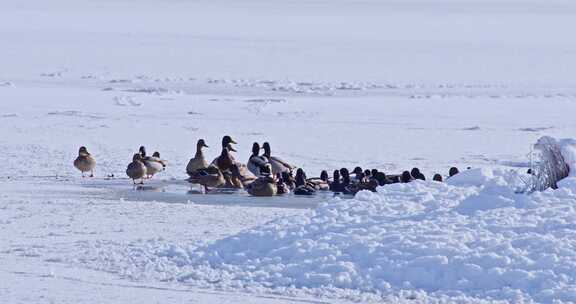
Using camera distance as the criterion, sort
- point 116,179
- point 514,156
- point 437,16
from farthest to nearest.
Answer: point 437,16
point 514,156
point 116,179

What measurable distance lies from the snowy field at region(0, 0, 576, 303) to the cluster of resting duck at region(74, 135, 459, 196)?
12.6 inches

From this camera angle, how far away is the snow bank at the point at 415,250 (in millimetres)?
8539

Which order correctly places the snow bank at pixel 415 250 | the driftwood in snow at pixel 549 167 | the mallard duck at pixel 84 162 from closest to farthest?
the snow bank at pixel 415 250 → the driftwood in snow at pixel 549 167 → the mallard duck at pixel 84 162

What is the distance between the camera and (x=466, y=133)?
945 inches

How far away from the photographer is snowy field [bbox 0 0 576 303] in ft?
28.9

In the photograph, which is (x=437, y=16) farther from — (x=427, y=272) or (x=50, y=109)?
(x=427, y=272)

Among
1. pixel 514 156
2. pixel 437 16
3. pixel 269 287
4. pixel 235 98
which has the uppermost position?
pixel 437 16

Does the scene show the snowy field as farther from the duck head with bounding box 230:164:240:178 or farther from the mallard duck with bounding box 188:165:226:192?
the duck head with bounding box 230:164:240:178

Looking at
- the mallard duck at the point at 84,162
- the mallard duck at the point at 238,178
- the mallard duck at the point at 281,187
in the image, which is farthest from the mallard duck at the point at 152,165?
the mallard duck at the point at 281,187

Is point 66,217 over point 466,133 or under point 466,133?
under

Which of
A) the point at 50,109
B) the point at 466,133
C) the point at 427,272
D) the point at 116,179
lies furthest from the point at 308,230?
the point at 50,109

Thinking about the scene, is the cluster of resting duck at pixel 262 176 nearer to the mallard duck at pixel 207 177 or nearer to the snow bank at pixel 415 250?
the mallard duck at pixel 207 177

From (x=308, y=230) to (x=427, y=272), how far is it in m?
1.52

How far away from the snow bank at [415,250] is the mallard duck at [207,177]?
4.40 meters
